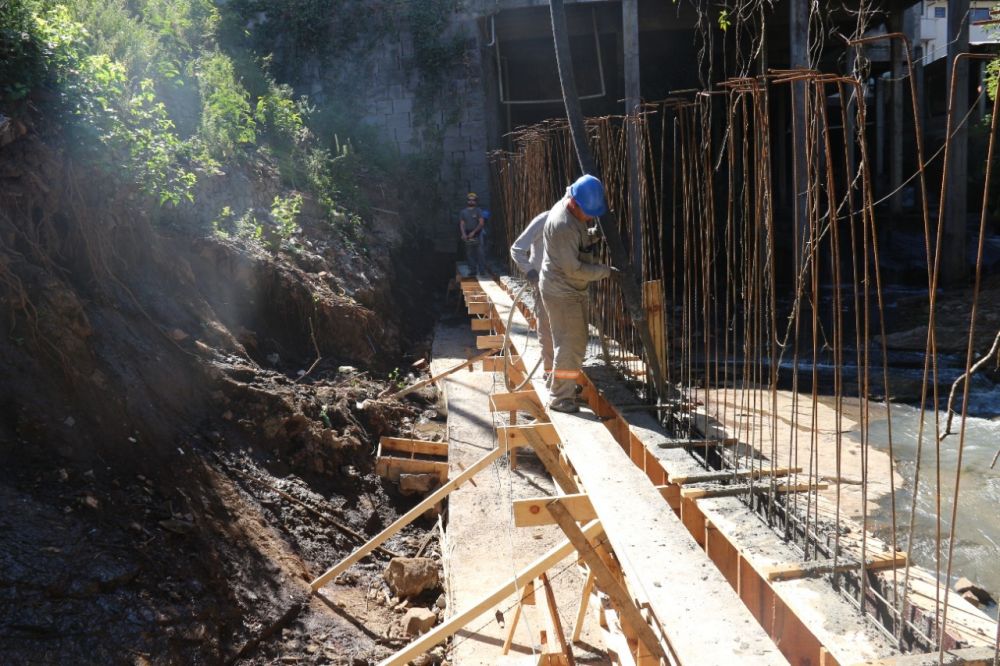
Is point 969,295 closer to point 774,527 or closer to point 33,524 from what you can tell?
point 774,527

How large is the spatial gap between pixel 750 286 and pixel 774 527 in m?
1.20

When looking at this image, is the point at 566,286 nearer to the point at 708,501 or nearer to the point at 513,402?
the point at 513,402

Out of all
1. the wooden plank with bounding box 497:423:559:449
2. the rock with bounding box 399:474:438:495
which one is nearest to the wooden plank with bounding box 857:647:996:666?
the wooden plank with bounding box 497:423:559:449

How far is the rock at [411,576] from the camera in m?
6.05

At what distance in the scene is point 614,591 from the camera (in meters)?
3.71

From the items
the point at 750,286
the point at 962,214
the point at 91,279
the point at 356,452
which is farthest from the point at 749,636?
the point at 962,214

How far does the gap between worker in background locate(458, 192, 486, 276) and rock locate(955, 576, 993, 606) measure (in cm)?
922

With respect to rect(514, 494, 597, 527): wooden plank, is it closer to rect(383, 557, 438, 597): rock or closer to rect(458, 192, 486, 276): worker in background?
rect(383, 557, 438, 597): rock

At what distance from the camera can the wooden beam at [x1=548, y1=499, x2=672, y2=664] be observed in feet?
11.9

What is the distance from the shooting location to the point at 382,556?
22.0ft

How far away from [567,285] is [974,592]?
3059 millimetres

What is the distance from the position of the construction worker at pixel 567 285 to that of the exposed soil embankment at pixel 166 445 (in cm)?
192

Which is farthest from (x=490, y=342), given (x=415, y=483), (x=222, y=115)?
(x=222, y=115)

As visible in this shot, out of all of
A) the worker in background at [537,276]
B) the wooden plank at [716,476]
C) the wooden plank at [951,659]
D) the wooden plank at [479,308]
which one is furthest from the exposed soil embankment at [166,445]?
the wooden plank at [951,659]
